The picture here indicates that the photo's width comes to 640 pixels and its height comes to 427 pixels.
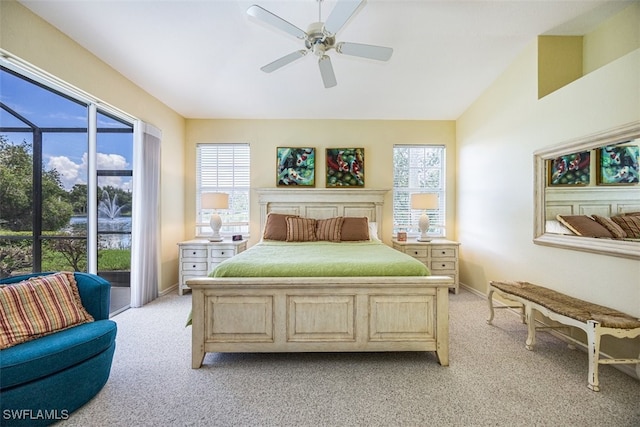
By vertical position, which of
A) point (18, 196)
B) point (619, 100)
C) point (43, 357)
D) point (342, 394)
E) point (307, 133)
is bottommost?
point (342, 394)

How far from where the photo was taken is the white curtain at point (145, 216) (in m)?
3.41

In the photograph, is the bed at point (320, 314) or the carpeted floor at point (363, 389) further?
the bed at point (320, 314)

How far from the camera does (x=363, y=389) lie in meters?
1.87

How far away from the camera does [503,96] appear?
341cm

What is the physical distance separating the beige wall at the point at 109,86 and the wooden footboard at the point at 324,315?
2.33m

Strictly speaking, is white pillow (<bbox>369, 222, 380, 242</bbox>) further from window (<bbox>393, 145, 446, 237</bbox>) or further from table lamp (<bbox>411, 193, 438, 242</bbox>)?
table lamp (<bbox>411, 193, 438, 242</bbox>)

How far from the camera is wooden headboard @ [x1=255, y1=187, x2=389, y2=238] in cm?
441

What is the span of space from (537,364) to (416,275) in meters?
1.20

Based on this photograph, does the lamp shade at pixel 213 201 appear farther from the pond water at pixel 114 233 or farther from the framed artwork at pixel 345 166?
the framed artwork at pixel 345 166

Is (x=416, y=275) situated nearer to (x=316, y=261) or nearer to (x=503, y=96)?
(x=316, y=261)

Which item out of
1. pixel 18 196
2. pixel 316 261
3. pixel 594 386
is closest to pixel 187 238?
pixel 18 196

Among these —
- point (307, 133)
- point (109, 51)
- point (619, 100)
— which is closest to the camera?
point (619, 100)

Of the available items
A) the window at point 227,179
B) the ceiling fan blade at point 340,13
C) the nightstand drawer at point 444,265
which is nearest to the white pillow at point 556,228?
the nightstand drawer at point 444,265

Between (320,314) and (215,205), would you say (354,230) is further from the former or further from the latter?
(215,205)
